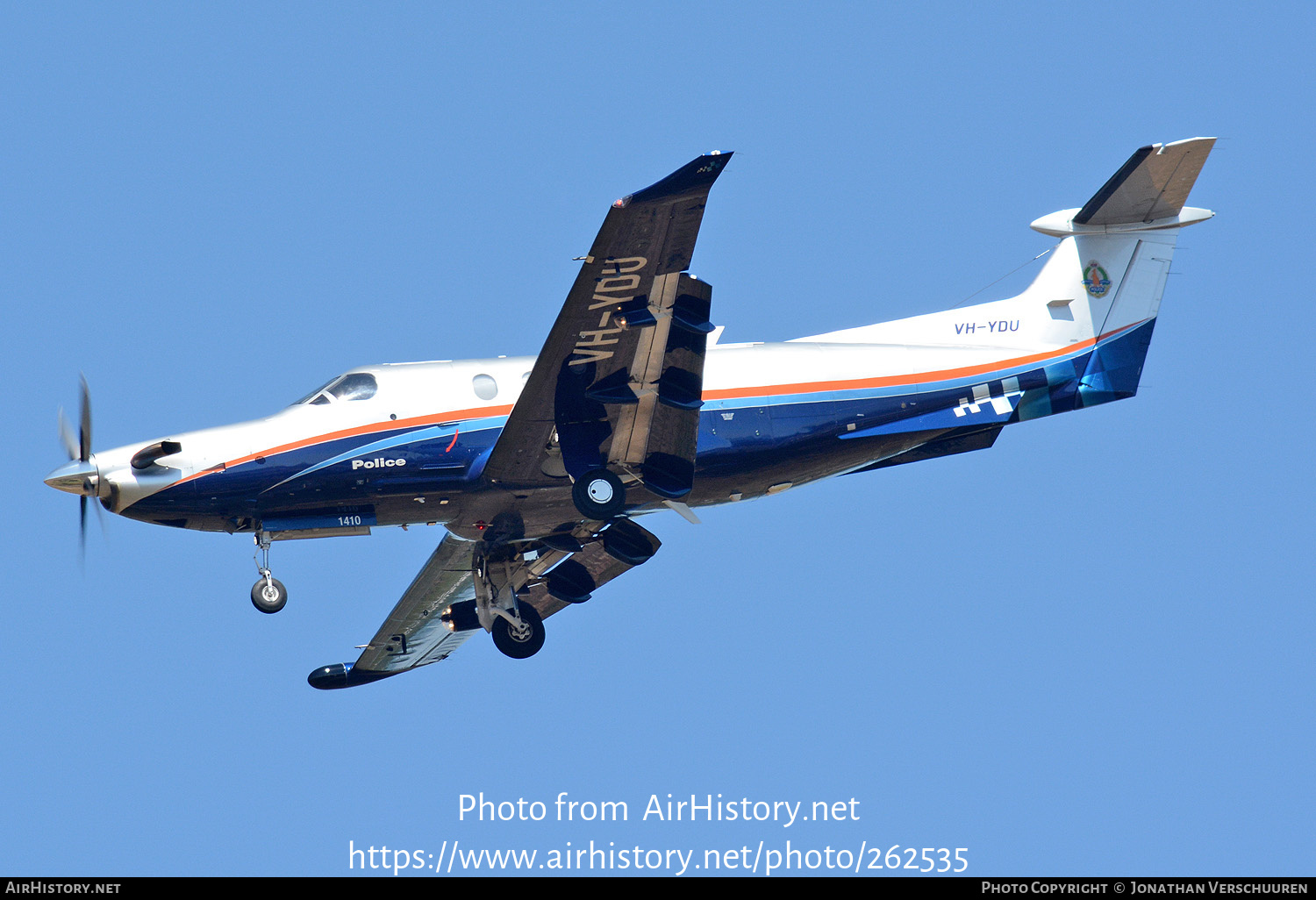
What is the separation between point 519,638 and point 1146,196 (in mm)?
12249

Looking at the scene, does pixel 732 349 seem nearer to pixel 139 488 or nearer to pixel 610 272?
pixel 610 272

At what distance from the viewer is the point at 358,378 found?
22.4 metres

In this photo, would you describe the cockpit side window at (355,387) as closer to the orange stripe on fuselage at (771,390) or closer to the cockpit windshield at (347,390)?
the cockpit windshield at (347,390)

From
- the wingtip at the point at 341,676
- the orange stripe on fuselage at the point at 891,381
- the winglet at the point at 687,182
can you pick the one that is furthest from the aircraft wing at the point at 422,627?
the winglet at the point at 687,182

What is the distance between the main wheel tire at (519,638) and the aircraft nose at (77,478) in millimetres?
6996

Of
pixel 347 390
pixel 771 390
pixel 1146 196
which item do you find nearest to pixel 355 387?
pixel 347 390

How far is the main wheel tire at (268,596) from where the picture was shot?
21969mm

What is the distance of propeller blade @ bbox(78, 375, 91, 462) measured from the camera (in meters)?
21.8

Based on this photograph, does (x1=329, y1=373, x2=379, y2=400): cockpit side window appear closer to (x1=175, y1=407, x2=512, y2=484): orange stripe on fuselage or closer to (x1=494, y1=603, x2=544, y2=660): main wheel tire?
(x1=175, y1=407, x2=512, y2=484): orange stripe on fuselage

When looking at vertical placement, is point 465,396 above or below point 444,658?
above

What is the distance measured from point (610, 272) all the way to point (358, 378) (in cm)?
447

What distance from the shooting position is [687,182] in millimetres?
18938
